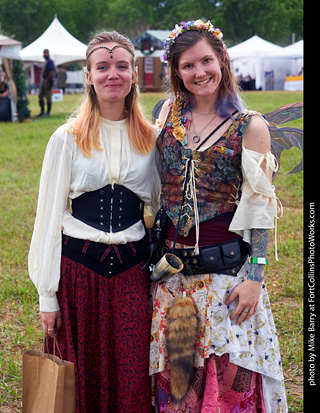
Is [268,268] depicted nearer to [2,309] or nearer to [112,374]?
[2,309]

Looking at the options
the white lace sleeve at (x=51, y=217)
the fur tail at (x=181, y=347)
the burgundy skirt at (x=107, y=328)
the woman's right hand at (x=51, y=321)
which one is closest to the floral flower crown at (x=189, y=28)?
the white lace sleeve at (x=51, y=217)

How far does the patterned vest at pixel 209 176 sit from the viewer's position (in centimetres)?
246

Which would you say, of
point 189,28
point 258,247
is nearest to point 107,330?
point 258,247

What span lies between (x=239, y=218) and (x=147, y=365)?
0.83m

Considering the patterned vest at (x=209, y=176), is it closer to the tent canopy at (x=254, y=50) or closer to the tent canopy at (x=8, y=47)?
the tent canopy at (x=8, y=47)

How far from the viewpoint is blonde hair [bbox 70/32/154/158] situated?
2.54 meters

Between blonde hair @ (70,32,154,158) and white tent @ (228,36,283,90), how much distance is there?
1137 inches

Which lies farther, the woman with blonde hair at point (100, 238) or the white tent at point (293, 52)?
the white tent at point (293, 52)

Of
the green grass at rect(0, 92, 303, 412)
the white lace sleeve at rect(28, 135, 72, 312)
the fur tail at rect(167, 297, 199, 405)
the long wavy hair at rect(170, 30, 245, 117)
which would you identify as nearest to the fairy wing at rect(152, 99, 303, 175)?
the green grass at rect(0, 92, 303, 412)

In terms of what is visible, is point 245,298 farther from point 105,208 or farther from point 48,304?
point 48,304

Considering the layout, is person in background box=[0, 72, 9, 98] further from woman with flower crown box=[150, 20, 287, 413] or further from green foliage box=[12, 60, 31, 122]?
woman with flower crown box=[150, 20, 287, 413]

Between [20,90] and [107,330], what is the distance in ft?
48.3

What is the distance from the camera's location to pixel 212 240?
2.55m

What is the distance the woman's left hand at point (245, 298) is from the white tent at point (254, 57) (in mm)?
29216
